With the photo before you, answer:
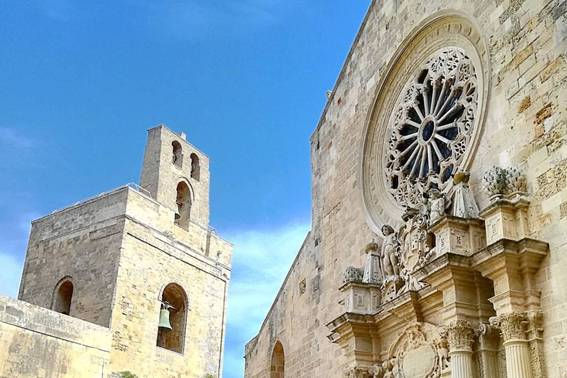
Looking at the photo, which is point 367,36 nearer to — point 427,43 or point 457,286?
point 427,43

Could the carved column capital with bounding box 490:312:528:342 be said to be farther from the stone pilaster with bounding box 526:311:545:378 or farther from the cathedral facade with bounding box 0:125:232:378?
the cathedral facade with bounding box 0:125:232:378

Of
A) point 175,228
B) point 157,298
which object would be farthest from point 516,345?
point 175,228

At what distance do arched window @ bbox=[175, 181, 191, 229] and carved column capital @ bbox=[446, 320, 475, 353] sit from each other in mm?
15932

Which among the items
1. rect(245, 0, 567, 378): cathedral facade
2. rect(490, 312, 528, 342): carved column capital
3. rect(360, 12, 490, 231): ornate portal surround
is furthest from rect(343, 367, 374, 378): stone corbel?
rect(490, 312, 528, 342): carved column capital

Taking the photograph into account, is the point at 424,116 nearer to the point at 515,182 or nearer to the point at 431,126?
the point at 431,126

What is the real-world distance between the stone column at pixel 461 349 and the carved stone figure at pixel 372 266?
7.49 ft

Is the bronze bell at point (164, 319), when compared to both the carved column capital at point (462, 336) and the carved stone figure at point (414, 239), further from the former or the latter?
the carved column capital at point (462, 336)

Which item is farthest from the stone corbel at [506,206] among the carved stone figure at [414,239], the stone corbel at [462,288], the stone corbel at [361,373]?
the stone corbel at [361,373]

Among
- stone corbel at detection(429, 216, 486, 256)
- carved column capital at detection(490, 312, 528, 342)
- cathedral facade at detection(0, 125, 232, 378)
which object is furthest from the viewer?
cathedral facade at detection(0, 125, 232, 378)

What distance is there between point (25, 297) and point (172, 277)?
14.4 ft

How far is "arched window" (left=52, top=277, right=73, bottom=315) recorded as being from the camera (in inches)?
775

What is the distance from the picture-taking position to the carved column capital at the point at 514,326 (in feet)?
21.2

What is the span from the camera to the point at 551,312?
6.34m

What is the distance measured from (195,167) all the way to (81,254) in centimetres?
565
